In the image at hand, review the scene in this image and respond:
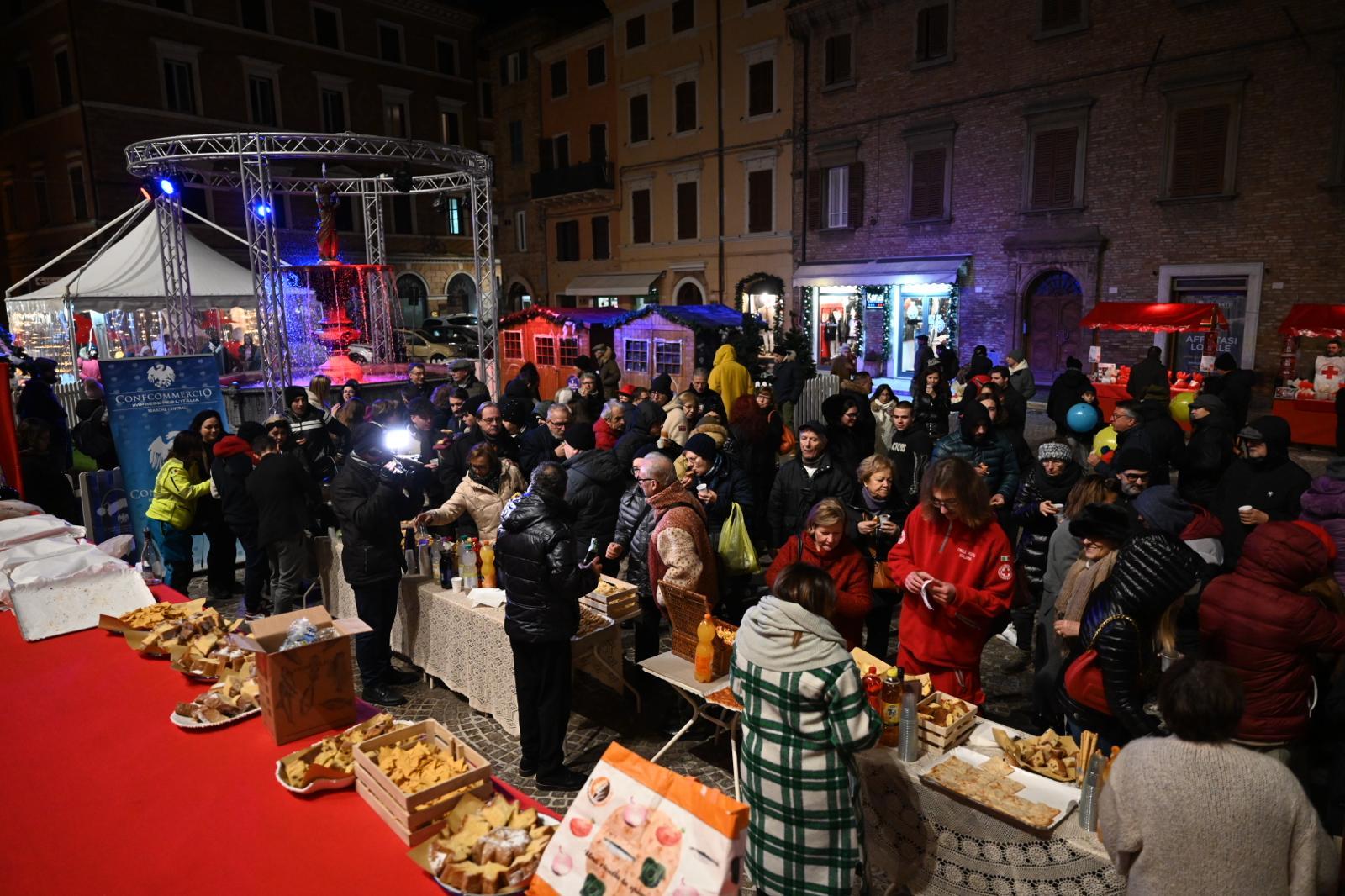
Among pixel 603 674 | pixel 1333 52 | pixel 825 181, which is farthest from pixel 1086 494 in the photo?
pixel 825 181

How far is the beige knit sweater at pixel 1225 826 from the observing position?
225 centimetres

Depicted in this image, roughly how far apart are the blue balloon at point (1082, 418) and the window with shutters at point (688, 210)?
61.7 feet

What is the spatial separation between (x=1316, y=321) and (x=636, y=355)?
11.3 meters

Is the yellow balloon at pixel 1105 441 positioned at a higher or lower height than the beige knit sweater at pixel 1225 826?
higher

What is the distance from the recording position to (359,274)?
53.8 ft

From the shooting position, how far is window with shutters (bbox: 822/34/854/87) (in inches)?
815

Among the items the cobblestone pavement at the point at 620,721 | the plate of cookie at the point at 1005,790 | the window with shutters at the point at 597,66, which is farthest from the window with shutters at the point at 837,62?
the plate of cookie at the point at 1005,790

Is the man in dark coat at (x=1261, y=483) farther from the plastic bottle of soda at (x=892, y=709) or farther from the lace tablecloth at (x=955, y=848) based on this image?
the lace tablecloth at (x=955, y=848)

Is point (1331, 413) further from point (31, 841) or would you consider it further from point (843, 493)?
point (31, 841)

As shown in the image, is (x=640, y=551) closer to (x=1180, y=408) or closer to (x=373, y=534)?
(x=373, y=534)

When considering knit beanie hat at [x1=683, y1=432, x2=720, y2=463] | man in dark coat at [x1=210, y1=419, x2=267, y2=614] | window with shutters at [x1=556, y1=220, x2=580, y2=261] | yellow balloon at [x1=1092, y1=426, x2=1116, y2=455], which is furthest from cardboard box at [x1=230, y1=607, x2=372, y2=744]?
window with shutters at [x1=556, y1=220, x2=580, y2=261]

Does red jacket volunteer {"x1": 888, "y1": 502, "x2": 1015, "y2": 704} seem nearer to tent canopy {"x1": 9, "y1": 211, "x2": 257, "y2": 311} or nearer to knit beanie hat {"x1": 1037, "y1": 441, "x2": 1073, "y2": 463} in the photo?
knit beanie hat {"x1": 1037, "y1": 441, "x2": 1073, "y2": 463}

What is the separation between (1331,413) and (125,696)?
47.7ft

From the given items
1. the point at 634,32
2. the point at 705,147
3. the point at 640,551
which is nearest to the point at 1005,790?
the point at 640,551
